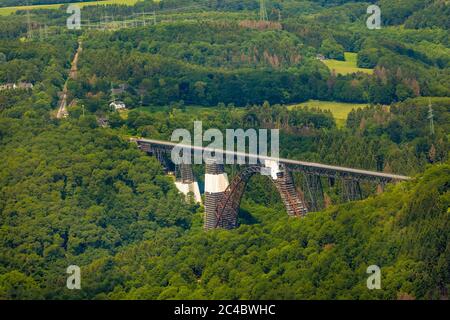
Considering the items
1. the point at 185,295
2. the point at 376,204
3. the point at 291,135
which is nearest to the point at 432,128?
the point at 291,135

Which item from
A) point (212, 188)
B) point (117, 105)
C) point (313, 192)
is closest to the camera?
point (313, 192)

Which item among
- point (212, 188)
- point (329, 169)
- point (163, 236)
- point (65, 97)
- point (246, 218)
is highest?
point (329, 169)

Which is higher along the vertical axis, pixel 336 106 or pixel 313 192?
pixel 313 192

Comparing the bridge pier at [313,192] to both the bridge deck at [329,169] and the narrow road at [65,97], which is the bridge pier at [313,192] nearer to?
the bridge deck at [329,169]

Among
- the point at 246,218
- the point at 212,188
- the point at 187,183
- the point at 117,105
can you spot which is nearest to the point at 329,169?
the point at 246,218

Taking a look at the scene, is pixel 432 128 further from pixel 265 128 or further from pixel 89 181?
pixel 89 181

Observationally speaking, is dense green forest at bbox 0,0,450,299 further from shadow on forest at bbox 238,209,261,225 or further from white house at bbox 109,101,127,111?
white house at bbox 109,101,127,111

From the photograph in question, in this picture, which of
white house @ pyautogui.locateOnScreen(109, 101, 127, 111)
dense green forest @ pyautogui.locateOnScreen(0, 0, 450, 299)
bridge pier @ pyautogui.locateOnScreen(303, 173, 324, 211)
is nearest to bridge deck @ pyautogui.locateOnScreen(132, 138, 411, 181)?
bridge pier @ pyautogui.locateOnScreen(303, 173, 324, 211)

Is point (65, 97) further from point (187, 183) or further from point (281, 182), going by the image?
point (281, 182)
